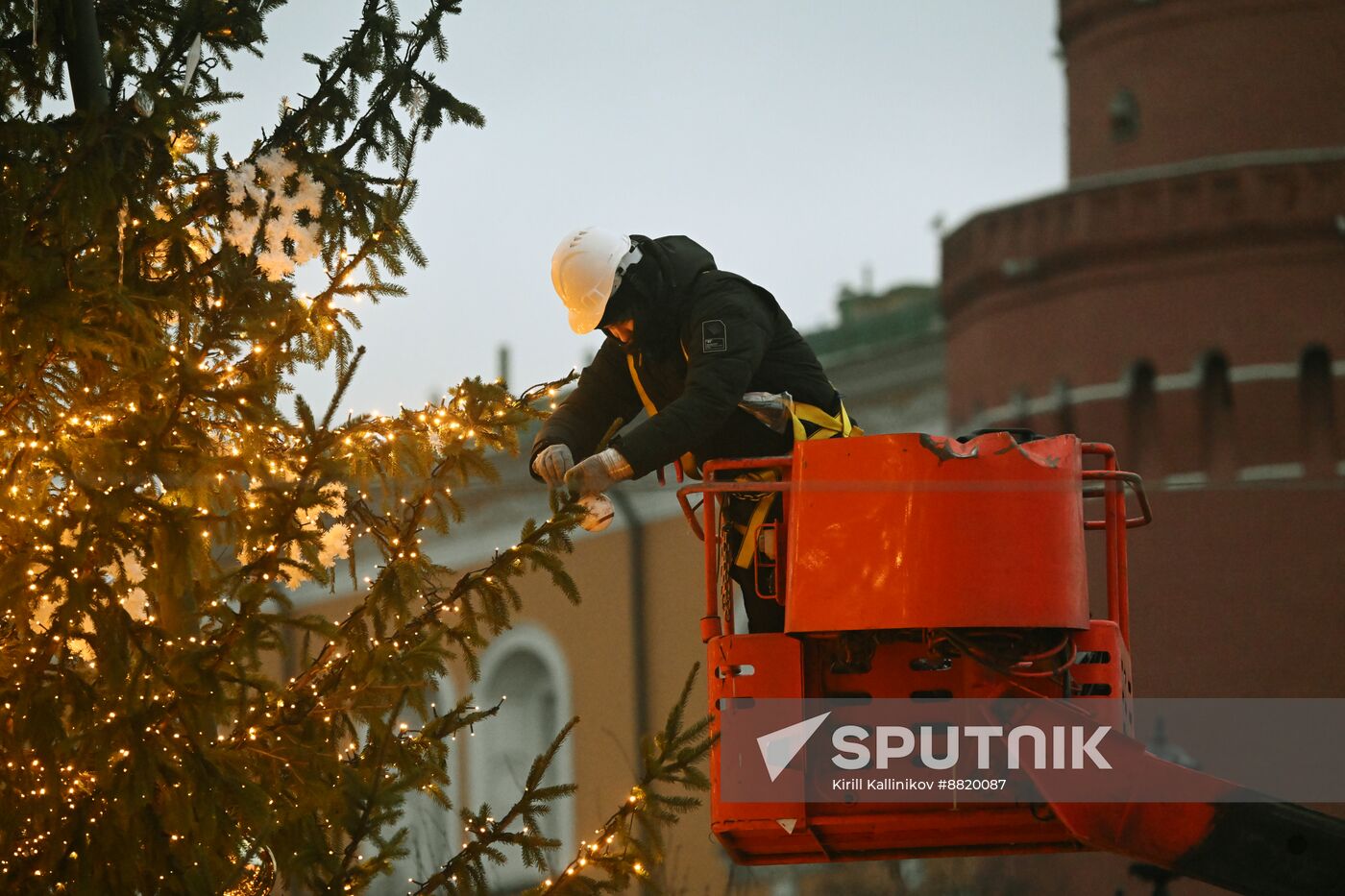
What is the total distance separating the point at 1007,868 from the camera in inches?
882

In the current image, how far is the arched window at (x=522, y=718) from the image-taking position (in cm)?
3095

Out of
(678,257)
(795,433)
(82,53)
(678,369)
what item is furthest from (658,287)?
(82,53)

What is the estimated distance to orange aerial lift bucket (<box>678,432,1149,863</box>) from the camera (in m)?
6.84

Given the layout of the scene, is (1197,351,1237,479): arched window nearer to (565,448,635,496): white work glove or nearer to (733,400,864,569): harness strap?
(733,400,864,569): harness strap

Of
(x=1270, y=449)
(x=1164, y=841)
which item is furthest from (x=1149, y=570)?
(x=1164, y=841)

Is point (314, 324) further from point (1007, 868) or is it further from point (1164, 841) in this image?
point (1007, 868)

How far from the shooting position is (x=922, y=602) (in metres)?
6.81

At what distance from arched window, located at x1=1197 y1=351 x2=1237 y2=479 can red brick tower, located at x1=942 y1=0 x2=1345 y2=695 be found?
0.09ft

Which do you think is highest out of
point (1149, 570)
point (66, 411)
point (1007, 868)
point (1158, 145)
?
point (1158, 145)

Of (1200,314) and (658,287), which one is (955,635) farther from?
(1200,314)

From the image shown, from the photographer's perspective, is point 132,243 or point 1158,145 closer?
point 132,243

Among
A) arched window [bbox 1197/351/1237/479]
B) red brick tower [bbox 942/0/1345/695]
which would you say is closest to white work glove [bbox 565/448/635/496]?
red brick tower [bbox 942/0/1345/695]

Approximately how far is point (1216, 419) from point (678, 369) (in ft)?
73.2

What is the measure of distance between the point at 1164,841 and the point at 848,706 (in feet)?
3.38
